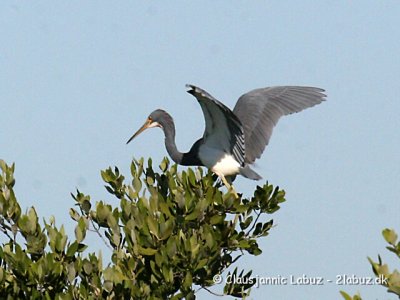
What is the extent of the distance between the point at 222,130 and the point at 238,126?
1.15 ft

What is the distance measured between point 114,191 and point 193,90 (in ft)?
4.08

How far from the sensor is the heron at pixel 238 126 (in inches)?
424

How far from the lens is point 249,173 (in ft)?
35.6

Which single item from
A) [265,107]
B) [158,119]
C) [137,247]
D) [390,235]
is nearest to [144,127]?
[158,119]

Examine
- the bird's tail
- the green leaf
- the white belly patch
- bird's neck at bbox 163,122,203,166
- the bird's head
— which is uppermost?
the bird's head

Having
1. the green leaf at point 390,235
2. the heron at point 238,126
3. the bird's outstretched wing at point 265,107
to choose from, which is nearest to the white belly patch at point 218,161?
the heron at point 238,126

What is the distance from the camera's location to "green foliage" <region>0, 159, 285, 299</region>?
7625 millimetres

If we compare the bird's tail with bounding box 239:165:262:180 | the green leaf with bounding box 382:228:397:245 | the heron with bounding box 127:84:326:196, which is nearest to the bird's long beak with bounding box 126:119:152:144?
the heron with bounding box 127:84:326:196

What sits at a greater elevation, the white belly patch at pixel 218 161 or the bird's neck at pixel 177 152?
the bird's neck at pixel 177 152

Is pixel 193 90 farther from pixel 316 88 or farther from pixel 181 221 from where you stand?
pixel 316 88

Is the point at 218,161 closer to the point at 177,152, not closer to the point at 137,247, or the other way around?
the point at 177,152

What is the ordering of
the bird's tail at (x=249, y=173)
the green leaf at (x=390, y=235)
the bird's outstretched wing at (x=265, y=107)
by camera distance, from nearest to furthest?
1. the green leaf at (x=390, y=235)
2. the bird's tail at (x=249, y=173)
3. the bird's outstretched wing at (x=265, y=107)

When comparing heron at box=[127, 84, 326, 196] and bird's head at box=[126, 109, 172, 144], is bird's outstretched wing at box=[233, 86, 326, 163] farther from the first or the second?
bird's head at box=[126, 109, 172, 144]

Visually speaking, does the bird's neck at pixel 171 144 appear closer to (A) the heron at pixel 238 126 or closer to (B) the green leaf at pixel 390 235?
(A) the heron at pixel 238 126
